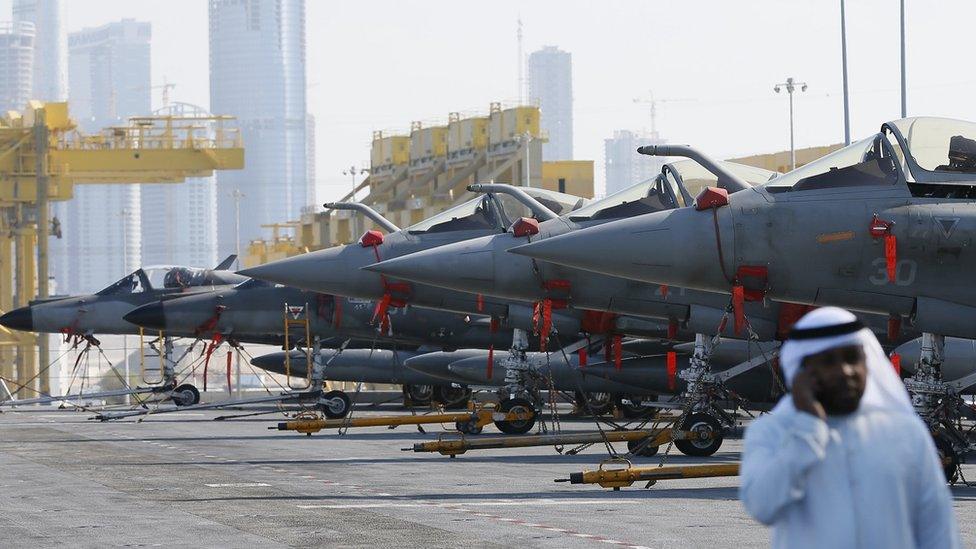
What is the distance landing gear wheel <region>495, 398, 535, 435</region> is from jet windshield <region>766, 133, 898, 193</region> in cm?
752

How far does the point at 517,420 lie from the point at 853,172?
800 centimetres

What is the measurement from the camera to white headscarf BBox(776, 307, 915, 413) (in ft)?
14.3

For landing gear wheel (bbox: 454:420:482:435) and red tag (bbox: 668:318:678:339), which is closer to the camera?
red tag (bbox: 668:318:678:339)

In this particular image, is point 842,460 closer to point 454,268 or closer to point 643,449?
point 643,449

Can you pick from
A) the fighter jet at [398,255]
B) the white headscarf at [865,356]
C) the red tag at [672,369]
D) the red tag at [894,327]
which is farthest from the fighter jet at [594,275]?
the white headscarf at [865,356]

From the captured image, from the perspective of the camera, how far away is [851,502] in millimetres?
4270

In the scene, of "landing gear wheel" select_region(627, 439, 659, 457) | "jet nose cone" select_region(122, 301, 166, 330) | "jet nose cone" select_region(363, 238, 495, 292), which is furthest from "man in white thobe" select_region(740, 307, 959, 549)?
"jet nose cone" select_region(122, 301, 166, 330)

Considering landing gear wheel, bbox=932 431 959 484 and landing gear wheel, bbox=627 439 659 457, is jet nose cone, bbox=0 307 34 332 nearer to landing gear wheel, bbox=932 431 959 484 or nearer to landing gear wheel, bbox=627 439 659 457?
landing gear wheel, bbox=627 439 659 457

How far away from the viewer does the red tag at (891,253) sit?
13656 millimetres

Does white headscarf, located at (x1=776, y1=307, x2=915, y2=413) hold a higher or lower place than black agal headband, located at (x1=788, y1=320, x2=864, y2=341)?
lower

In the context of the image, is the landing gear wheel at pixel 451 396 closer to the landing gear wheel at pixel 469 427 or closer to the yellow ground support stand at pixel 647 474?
the landing gear wheel at pixel 469 427

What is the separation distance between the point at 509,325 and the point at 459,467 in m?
5.73

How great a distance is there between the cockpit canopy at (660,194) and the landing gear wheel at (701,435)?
249 centimetres

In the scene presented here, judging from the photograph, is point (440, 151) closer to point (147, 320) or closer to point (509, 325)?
point (147, 320)
